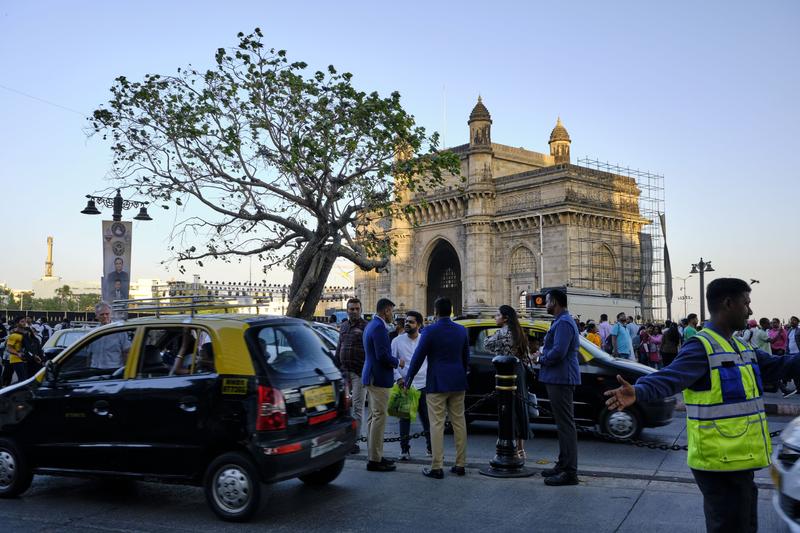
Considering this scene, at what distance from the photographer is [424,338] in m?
7.10

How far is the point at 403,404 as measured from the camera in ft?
25.6

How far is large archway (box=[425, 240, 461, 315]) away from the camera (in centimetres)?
4906

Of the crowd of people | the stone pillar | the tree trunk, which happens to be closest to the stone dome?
the stone pillar

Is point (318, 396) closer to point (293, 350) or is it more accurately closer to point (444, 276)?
point (293, 350)

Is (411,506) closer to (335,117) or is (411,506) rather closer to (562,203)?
(335,117)

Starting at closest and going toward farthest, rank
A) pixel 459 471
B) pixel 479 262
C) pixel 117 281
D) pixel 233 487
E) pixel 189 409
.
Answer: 1. pixel 233 487
2. pixel 189 409
3. pixel 459 471
4. pixel 117 281
5. pixel 479 262

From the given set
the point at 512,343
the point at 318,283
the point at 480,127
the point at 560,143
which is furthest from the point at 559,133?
the point at 512,343

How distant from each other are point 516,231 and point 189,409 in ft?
127

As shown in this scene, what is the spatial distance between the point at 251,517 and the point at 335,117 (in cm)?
1271

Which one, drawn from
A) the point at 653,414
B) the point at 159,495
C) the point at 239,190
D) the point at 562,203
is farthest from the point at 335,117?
the point at 562,203

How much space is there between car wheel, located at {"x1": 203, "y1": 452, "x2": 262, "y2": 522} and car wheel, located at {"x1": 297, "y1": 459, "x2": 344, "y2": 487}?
123 centimetres

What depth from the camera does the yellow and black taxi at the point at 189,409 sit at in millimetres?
5395

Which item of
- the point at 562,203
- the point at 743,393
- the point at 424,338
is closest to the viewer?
the point at 743,393

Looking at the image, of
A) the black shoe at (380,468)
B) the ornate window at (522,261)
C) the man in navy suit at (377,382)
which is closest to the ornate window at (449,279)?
the ornate window at (522,261)
